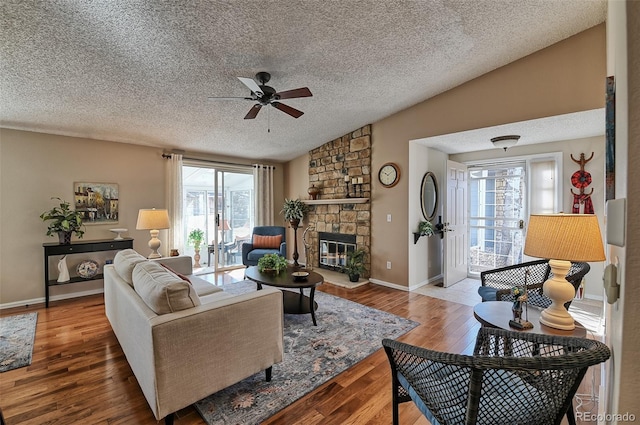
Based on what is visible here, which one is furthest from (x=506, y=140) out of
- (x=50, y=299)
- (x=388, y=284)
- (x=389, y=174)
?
(x=50, y=299)

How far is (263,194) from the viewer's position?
6.24 metres

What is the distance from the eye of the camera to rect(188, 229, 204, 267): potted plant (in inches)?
213

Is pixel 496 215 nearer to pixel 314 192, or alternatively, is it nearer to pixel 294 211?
pixel 314 192

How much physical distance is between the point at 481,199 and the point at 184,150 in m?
5.46

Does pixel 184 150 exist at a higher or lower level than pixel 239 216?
higher

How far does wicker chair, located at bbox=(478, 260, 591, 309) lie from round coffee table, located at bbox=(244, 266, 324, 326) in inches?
67.5

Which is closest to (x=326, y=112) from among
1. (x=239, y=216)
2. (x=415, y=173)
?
(x=415, y=173)

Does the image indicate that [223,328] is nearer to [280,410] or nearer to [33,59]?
[280,410]

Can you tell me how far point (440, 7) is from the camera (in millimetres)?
2320

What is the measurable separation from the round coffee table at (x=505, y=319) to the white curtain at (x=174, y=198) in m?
4.71

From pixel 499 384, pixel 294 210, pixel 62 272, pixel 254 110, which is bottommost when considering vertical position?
pixel 62 272

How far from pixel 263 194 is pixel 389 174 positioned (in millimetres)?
2917

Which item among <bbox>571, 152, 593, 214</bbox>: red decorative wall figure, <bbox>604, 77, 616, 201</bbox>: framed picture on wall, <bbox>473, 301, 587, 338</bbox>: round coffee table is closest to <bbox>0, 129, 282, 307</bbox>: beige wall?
<bbox>473, 301, 587, 338</bbox>: round coffee table

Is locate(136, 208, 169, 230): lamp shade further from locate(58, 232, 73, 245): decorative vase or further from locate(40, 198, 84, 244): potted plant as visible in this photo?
locate(58, 232, 73, 245): decorative vase
